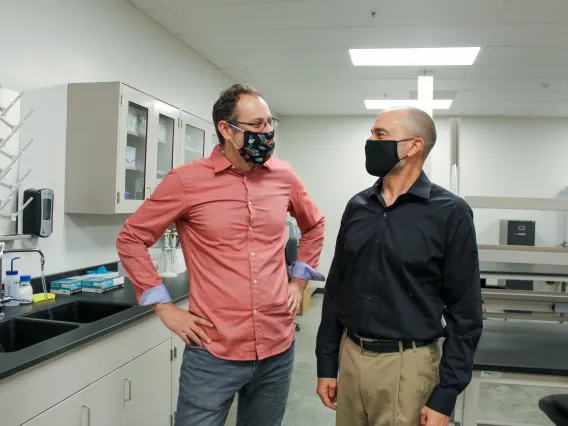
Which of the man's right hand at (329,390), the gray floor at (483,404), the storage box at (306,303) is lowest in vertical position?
the gray floor at (483,404)

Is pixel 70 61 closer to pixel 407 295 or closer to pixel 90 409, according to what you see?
pixel 90 409

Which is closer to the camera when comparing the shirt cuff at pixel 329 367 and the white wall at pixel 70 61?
the shirt cuff at pixel 329 367

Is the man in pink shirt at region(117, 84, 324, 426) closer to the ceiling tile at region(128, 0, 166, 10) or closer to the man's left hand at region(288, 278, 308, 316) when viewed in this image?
the man's left hand at region(288, 278, 308, 316)

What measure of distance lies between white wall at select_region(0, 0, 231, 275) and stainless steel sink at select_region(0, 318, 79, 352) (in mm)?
383

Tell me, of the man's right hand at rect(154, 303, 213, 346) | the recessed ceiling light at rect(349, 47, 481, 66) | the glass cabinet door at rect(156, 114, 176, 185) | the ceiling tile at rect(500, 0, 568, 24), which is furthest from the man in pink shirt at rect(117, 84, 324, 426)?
the recessed ceiling light at rect(349, 47, 481, 66)

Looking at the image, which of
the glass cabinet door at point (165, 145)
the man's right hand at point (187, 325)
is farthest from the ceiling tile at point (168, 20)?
the man's right hand at point (187, 325)

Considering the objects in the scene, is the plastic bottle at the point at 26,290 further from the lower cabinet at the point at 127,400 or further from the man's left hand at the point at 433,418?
the man's left hand at the point at 433,418

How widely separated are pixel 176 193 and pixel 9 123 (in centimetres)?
120

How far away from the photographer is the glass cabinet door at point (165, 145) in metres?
3.08

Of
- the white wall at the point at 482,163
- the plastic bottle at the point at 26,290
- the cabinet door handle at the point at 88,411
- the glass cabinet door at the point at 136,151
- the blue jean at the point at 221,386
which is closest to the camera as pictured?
the blue jean at the point at 221,386

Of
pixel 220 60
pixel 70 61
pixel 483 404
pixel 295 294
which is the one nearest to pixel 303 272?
pixel 295 294

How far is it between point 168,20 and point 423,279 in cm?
291

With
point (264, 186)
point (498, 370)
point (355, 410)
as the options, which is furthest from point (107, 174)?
point (498, 370)

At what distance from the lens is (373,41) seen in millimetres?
3760
